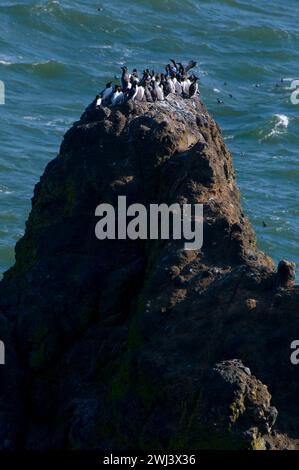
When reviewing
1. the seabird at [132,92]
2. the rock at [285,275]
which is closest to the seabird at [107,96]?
the seabird at [132,92]

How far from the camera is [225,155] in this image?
3431 centimetres

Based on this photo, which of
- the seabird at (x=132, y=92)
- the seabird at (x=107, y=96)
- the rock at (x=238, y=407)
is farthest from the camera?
the seabird at (x=107, y=96)

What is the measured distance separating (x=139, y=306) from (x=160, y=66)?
63.0 metres

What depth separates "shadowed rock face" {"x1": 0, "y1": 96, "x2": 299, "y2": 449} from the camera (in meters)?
24.1

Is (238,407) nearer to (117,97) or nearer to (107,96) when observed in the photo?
(117,97)

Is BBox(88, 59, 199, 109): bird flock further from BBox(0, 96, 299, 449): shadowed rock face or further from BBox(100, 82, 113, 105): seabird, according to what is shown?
BBox(0, 96, 299, 449): shadowed rock face

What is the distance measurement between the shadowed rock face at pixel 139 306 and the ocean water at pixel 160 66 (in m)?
25.7

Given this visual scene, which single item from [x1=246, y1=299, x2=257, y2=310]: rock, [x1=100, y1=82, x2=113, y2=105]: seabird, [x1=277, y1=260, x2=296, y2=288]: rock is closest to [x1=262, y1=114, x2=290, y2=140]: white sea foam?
[x1=100, y1=82, x2=113, y2=105]: seabird

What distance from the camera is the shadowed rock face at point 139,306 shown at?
2409 centimetres

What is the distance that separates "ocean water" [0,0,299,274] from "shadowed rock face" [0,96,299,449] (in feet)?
84.2

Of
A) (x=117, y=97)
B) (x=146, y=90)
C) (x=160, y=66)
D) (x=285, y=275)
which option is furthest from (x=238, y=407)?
(x=160, y=66)

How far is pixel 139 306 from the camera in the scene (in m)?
27.4

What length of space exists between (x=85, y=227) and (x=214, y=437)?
9.89m

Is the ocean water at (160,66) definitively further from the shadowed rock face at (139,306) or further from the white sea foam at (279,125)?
the shadowed rock face at (139,306)
